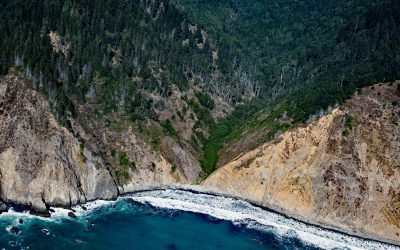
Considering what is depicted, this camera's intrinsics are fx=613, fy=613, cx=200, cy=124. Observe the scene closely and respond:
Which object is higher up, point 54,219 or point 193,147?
point 193,147

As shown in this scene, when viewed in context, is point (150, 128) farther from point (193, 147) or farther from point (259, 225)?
point (259, 225)

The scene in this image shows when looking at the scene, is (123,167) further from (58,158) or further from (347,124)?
(347,124)

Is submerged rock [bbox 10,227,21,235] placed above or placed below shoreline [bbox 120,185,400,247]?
below

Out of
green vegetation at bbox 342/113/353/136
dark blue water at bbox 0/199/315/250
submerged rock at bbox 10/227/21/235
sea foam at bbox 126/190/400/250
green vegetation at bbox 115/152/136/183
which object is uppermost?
green vegetation at bbox 342/113/353/136

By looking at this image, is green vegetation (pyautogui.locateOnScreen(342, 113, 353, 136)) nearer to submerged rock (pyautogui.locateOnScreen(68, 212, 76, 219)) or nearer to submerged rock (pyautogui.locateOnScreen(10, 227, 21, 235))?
submerged rock (pyautogui.locateOnScreen(68, 212, 76, 219))

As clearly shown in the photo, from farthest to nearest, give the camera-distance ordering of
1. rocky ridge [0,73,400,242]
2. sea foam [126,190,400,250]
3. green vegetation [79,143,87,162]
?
green vegetation [79,143,87,162]
rocky ridge [0,73,400,242]
sea foam [126,190,400,250]

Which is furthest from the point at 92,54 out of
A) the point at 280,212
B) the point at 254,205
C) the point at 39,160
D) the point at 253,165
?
the point at 280,212

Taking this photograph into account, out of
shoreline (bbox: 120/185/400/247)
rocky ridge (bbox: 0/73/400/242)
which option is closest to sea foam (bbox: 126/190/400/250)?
shoreline (bbox: 120/185/400/247)

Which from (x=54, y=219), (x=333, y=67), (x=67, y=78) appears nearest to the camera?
(x=54, y=219)

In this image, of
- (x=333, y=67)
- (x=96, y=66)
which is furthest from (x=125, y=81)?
(x=333, y=67)
